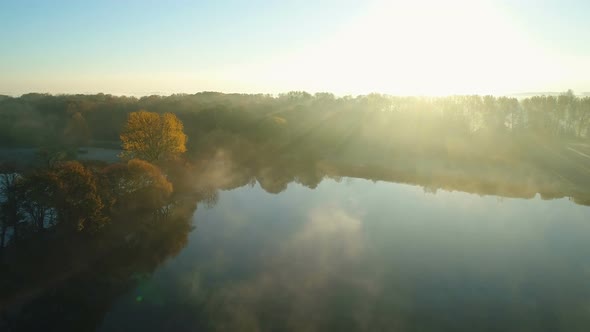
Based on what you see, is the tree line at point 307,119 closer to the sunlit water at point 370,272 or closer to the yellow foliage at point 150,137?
the yellow foliage at point 150,137

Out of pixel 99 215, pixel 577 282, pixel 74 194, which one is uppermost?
pixel 74 194

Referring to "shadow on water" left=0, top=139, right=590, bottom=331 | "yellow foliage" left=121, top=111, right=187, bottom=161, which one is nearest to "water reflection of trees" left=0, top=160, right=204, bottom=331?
"shadow on water" left=0, top=139, right=590, bottom=331

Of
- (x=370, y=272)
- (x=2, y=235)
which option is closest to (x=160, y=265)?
(x=2, y=235)

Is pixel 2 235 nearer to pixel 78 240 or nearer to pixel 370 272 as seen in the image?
pixel 78 240

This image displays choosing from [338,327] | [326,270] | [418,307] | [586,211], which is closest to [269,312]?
[338,327]

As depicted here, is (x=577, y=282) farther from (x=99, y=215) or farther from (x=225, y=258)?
(x=99, y=215)

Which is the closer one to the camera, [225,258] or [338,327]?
[338,327]
